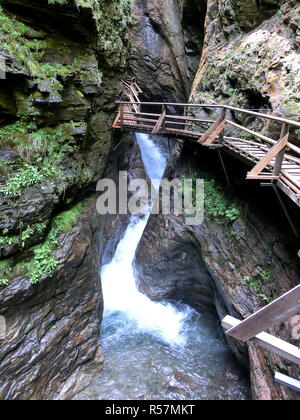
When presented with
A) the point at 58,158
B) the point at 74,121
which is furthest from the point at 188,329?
the point at 74,121

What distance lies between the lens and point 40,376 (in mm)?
6242

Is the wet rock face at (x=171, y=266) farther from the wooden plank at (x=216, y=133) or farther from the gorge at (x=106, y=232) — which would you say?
the wooden plank at (x=216, y=133)

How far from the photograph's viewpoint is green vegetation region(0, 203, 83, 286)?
18.5 ft

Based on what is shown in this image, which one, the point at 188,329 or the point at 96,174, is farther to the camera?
the point at 188,329

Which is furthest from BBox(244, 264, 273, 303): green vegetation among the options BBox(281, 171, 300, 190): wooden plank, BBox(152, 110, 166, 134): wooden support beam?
BBox(152, 110, 166, 134): wooden support beam

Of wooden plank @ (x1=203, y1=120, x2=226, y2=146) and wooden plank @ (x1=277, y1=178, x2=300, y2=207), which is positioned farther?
wooden plank @ (x1=203, y1=120, x2=226, y2=146)

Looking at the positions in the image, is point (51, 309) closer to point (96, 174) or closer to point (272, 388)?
point (96, 174)

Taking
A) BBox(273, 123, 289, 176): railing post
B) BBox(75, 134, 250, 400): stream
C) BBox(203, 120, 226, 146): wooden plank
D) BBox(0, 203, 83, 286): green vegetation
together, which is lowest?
BBox(75, 134, 250, 400): stream

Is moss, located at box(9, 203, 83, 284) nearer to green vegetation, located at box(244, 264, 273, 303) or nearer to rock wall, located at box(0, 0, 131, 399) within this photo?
rock wall, located at box(0, 0, 131, 399)

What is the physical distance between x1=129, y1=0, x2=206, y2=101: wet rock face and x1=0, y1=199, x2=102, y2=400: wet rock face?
365 inches

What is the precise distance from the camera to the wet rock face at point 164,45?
525 inches

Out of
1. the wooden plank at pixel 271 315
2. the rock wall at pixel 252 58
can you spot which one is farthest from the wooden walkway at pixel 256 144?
the wooden plank at pixel 271 315

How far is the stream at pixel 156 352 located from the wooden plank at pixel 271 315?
217 inches
